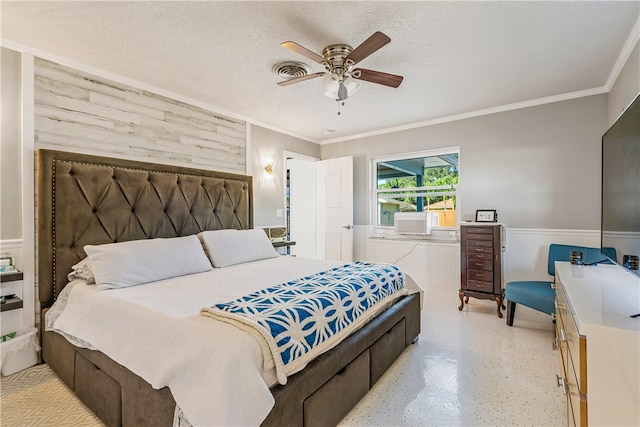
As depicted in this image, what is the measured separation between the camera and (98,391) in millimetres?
1702

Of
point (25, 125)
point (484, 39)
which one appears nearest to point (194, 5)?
point (25, 125)

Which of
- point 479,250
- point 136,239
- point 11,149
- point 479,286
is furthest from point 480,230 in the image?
point 11,149

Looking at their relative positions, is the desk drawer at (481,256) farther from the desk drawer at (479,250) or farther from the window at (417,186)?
the window at (417,186)

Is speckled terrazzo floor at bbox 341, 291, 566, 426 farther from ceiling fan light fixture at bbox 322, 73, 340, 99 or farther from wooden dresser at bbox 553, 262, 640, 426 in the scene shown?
ceiling fan light fixture at bbox 322, 73, 340, 99

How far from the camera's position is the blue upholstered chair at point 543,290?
2.65 metres

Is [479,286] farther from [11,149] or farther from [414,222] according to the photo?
[11,149]

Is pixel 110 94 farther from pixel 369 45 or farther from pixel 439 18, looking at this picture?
pixel 439 18

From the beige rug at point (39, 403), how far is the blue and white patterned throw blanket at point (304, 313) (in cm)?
114

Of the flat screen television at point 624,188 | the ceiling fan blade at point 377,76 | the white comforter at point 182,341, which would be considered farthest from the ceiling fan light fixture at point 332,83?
the flat screen television at point 624,188

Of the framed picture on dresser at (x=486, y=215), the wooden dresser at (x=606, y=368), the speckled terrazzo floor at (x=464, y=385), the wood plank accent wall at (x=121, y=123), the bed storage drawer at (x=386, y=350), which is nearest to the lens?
the wooden dresser at (x=606, y=368)

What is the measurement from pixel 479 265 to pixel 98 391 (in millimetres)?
3560

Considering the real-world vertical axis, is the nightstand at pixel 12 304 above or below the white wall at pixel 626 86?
below

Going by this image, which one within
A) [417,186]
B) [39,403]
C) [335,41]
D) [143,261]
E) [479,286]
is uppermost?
[335,41]

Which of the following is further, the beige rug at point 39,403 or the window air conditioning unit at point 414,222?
the window air conditioning unit at point 414,222
